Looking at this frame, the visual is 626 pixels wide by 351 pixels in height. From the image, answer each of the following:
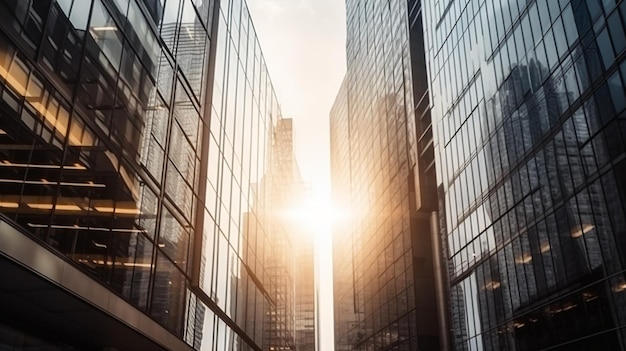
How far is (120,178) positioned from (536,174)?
2147 centimetres

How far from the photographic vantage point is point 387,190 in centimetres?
6225

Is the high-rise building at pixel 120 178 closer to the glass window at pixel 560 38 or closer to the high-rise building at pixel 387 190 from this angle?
the glass window at pixel 560 38

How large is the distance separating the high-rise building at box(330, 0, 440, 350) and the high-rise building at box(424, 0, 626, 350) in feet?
26.7

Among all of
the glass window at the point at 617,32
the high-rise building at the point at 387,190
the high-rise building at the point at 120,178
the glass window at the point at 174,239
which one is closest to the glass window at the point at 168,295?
the high-rise building at the point at 120,178

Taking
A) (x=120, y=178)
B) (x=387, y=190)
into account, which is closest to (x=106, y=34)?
(x=120, y=178)

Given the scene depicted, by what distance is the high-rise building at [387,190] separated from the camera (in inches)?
2093

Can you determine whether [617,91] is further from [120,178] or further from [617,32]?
[120,178]

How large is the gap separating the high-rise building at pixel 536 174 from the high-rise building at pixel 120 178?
15309 mm

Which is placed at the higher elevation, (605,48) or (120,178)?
(605,48)

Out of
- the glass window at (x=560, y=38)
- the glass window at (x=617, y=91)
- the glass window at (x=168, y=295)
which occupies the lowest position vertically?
the glass window at (x=168, y=295)

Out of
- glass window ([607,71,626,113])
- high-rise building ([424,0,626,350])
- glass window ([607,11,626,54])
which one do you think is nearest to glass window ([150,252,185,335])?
high-rise building ([424,0,626,350])

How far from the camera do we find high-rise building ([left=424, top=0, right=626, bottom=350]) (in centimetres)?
2470

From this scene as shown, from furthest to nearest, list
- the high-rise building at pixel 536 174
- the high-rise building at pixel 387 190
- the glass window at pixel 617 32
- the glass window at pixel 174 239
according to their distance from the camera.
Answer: the high-rise building at pixel 387 190 < the high-rise building at pixel 536 174 < the glass window at pixel 617 32 < the glass window at pixel 174 239

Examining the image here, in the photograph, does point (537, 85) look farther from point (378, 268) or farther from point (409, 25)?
point (378, 268)
